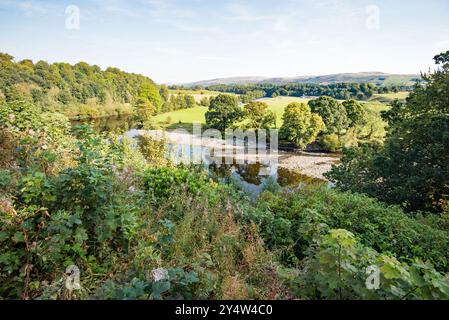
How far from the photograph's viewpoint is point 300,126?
32281 millimetres

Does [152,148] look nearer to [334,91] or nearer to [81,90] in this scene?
[81,90]

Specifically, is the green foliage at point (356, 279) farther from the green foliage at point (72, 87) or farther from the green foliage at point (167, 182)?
the green foliage at point (72, 87)

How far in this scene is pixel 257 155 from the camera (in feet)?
96.0

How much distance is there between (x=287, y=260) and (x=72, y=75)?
45.8m

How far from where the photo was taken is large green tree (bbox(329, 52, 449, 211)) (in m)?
10.4

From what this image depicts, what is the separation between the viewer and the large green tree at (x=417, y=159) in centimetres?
1036

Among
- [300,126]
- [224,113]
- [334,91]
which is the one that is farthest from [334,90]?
[224,113]

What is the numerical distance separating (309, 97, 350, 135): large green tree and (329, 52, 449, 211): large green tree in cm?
2253

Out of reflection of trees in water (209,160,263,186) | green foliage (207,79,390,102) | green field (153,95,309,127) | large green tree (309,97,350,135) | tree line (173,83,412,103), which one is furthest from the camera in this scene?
green foliage (207,79,390,102)

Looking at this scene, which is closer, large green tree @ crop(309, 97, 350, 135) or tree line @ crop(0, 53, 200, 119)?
tree line @ crop(0, 53, 200, 119)

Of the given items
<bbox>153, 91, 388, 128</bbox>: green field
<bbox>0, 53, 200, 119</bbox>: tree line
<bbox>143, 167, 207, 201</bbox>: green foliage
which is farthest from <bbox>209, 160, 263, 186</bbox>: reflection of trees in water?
<bbox>153, 91, 388, 128</bbox>: green field

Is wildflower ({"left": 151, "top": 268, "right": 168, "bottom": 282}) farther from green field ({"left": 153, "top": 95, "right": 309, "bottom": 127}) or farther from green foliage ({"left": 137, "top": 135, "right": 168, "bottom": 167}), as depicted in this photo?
green field ({"left": 153, "top": 95, "right": 309, "bottom": 127})

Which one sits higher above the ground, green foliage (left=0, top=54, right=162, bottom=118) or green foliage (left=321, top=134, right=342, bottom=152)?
green foliage (left=0, top=54, right=162, bottom=118)
